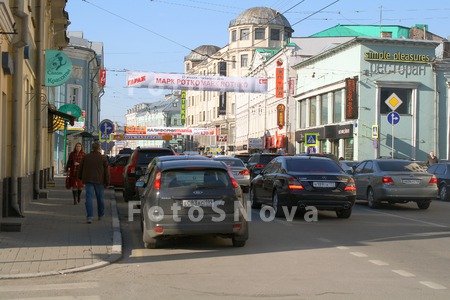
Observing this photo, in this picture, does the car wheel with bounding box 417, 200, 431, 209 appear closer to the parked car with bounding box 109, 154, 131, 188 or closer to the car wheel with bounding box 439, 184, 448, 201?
the car wheel with bounding box 439, 184, 448, 201

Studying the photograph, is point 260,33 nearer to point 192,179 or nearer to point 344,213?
point 344,213

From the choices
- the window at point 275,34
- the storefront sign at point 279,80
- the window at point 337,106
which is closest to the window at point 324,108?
the window at point 337,106

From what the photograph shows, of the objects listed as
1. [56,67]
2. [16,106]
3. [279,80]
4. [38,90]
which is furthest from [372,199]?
[279,80]

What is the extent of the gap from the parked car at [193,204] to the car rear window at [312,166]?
17.1 ft

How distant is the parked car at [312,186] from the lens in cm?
1463

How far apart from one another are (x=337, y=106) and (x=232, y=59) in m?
40.0

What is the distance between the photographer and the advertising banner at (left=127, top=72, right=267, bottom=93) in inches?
Result: 1426

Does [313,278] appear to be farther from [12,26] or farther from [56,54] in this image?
[56,54]

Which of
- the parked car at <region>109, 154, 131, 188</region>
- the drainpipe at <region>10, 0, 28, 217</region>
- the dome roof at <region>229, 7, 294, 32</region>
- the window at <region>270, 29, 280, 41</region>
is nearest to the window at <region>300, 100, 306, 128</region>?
the dome roof at <region>229, 7, 294, 32</region>

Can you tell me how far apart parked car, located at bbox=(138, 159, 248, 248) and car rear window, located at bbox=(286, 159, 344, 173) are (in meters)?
5.22

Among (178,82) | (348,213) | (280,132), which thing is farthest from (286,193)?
(280,132)

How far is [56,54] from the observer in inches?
700

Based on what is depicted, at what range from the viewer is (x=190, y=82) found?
1490 inches

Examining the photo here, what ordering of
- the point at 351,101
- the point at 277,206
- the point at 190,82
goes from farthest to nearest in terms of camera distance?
the point at 351,101
the point at 190,82
the point at 277,206
